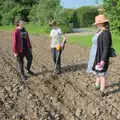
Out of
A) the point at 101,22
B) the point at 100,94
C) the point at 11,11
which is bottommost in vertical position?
the point at 100,94

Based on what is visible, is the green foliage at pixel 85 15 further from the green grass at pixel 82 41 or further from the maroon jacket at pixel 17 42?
the maroon jacket at pixel 17 42

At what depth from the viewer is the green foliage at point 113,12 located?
18.1 m

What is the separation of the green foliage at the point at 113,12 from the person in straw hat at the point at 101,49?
35.7 ft

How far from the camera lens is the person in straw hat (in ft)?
23.1

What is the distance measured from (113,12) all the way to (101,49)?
38.7ft

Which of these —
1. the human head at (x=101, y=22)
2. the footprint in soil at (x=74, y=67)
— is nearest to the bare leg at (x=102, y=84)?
the human head at (x=101, y=22)

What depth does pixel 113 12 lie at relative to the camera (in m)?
18.5

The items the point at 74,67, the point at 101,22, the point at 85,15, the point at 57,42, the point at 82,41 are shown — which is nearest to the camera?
Answer: the point at 101,22

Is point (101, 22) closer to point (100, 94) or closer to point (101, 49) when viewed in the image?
point (101, 49)

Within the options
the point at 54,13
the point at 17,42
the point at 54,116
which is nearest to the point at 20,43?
the point at 17,42

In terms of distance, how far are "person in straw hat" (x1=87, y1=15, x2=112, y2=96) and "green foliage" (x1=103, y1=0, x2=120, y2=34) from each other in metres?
10.9

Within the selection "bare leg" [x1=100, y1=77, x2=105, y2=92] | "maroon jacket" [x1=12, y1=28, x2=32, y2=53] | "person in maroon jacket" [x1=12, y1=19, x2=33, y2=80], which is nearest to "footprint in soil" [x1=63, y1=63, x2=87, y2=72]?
"person in maroon jacket" [x1=12, y1=19, x2=33, y2=80]

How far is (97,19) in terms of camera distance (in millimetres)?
7137

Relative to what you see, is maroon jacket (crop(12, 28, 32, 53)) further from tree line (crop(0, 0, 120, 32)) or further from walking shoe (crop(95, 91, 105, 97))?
tree line (crop(0, 0, 120, 32))
